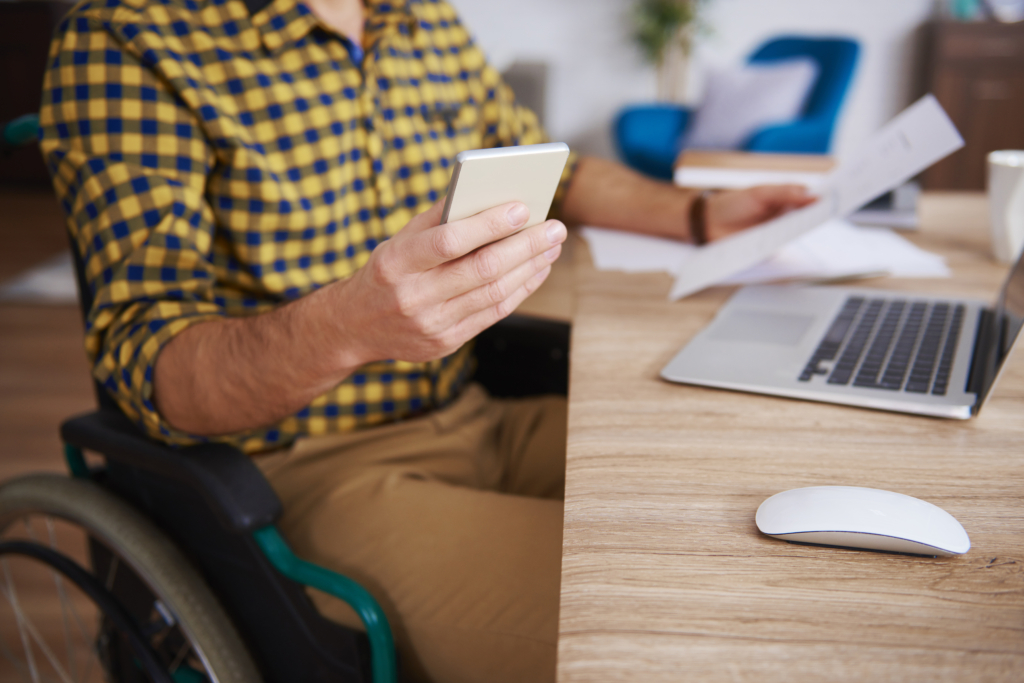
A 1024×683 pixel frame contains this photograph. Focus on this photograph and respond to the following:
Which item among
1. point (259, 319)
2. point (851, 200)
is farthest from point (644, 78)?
point (259, 319)

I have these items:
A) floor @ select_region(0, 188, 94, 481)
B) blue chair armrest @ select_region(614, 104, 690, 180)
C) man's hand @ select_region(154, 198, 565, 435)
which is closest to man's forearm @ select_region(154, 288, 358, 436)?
man's hand @ select_region(154, 198, 565, 435)

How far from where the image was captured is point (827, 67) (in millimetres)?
3484

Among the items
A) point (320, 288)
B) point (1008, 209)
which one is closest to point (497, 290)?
point (320, 288)

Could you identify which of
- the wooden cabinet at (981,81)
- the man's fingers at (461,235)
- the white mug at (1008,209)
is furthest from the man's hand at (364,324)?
the wooden cabinet at (981,81)

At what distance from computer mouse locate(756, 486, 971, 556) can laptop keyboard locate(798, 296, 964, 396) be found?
0.66 ft

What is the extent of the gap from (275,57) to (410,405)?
1.38 feet

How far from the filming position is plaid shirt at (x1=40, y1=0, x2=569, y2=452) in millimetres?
673

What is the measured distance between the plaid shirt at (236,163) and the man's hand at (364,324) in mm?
34

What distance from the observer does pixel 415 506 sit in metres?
0.71

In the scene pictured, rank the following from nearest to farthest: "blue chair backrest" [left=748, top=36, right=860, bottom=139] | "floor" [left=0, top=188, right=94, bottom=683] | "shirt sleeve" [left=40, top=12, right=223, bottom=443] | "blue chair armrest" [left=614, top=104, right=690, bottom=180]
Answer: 1. "shirt sleeve" [left=40, top=12, right=223, bottom=443]
2. "floor" [left=0, top=188, right=94, bottom=683]
3. "blue chair backrest" [left=748, top=36, right=860, bottom=139]
4. "blue chair armrest" [left=614, top=104, right=690, bottom=180]

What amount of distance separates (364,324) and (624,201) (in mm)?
679

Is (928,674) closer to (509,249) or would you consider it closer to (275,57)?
(509,249)

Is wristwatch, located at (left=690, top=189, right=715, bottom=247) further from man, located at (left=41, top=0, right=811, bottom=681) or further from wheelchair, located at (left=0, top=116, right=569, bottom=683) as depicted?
wheelchair, located at (left=0, top=116, right=569, bottom=683)

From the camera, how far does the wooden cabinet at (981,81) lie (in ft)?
12.2
